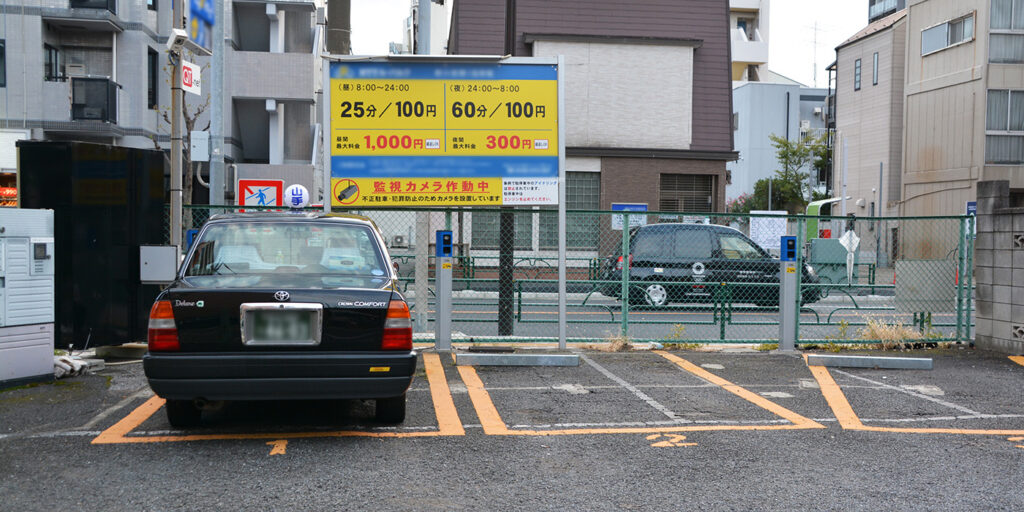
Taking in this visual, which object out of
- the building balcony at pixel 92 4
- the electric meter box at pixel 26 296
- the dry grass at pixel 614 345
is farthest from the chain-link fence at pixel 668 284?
the building balcony at pixel 92 4

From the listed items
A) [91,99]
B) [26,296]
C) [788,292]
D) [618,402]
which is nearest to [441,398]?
[618,402]

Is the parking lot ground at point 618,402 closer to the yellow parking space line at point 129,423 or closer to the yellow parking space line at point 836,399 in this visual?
the yellow parking space line at point 836,399

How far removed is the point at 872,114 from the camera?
1388 inches

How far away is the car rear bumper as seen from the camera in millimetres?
5062

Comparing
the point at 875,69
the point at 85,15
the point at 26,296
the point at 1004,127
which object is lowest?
the point at 26,296

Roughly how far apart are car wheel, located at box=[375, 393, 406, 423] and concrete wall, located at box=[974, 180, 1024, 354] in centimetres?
773

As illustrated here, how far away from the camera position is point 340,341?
17.2ft

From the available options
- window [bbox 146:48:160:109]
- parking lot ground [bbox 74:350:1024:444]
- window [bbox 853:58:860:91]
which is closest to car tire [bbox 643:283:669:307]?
parking lot ground [bbox 74:350:1024:444]

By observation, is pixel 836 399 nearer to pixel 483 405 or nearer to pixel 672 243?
pixel 483 405

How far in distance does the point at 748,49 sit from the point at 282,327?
2151 inches

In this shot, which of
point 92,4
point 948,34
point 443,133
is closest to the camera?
point 443,133

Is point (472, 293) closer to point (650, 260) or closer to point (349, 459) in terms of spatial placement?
point (650, 260)

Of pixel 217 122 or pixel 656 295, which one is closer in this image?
pixel 656 295

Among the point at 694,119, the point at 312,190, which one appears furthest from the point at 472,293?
the point at 312,190
